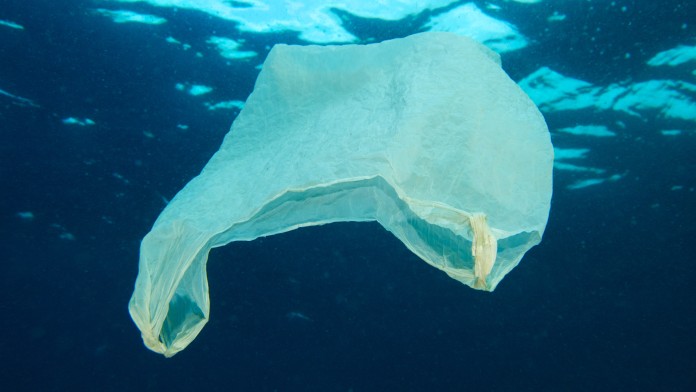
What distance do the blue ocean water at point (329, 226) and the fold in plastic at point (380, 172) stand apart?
352cm

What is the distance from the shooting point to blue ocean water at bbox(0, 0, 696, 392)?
687 centimetres

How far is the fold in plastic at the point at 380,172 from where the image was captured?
2.63 metres

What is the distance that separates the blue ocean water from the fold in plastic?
3524 millimetres

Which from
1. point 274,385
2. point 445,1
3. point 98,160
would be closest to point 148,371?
point 274,385

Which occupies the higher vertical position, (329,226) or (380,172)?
(380,172)

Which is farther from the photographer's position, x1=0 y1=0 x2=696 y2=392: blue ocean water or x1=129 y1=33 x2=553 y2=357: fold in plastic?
x1=0 y1=0 x2=696 y2=392: blue ocean water

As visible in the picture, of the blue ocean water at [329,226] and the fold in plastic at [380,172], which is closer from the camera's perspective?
the fold in plastic at [380,172]

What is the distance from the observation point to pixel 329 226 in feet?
42.3

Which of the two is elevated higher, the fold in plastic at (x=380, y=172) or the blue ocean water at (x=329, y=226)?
the fold in plastic at (x=380, y=172)

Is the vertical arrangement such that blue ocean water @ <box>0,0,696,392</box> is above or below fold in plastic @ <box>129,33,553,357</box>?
below

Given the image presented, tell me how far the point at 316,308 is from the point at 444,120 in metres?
16.4

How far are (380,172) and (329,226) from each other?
413 inches

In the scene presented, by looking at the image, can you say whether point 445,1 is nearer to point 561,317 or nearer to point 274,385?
point 561,317

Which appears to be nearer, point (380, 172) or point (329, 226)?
point (380, 172)
